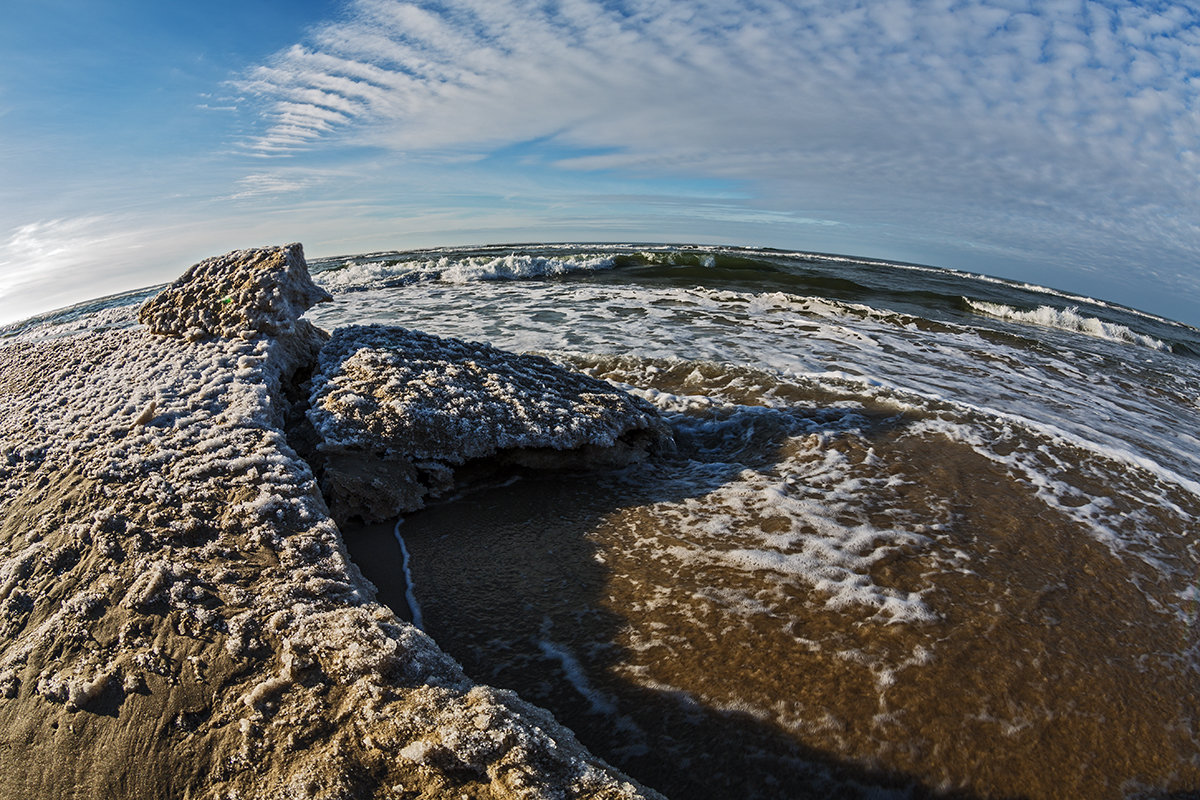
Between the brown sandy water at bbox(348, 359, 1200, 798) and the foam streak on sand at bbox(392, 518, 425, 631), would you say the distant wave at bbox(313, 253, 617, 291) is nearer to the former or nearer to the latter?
the foam streak on sand at bbox(392, 518, 425, 631)

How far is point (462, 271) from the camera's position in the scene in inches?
757

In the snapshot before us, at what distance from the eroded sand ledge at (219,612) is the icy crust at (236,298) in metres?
0.16

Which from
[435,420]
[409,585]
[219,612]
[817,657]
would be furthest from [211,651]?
[817,657]

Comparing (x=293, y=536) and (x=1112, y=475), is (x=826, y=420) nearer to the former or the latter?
(x=1112, y=475)

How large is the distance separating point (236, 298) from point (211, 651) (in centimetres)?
287

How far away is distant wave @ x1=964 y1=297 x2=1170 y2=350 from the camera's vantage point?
42.7 ft

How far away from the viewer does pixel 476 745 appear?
1502mm

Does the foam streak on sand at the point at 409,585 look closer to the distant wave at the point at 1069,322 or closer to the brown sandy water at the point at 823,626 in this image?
the brown sandy water at the point at 823,626

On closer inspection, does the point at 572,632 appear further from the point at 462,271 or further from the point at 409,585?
the point at 462,271

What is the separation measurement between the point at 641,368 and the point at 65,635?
530 centimetres

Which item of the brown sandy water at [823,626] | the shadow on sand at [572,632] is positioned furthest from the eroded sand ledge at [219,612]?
the brown sandy water at [823,626]

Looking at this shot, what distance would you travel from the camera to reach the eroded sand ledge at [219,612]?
155cm

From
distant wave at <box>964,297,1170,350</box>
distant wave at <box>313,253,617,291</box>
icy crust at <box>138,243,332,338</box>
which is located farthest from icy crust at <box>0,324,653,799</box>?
distant wave at <box>964,297,1170,350</box>

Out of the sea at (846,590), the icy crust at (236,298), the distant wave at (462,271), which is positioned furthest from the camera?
the distant wave at (462,271)
